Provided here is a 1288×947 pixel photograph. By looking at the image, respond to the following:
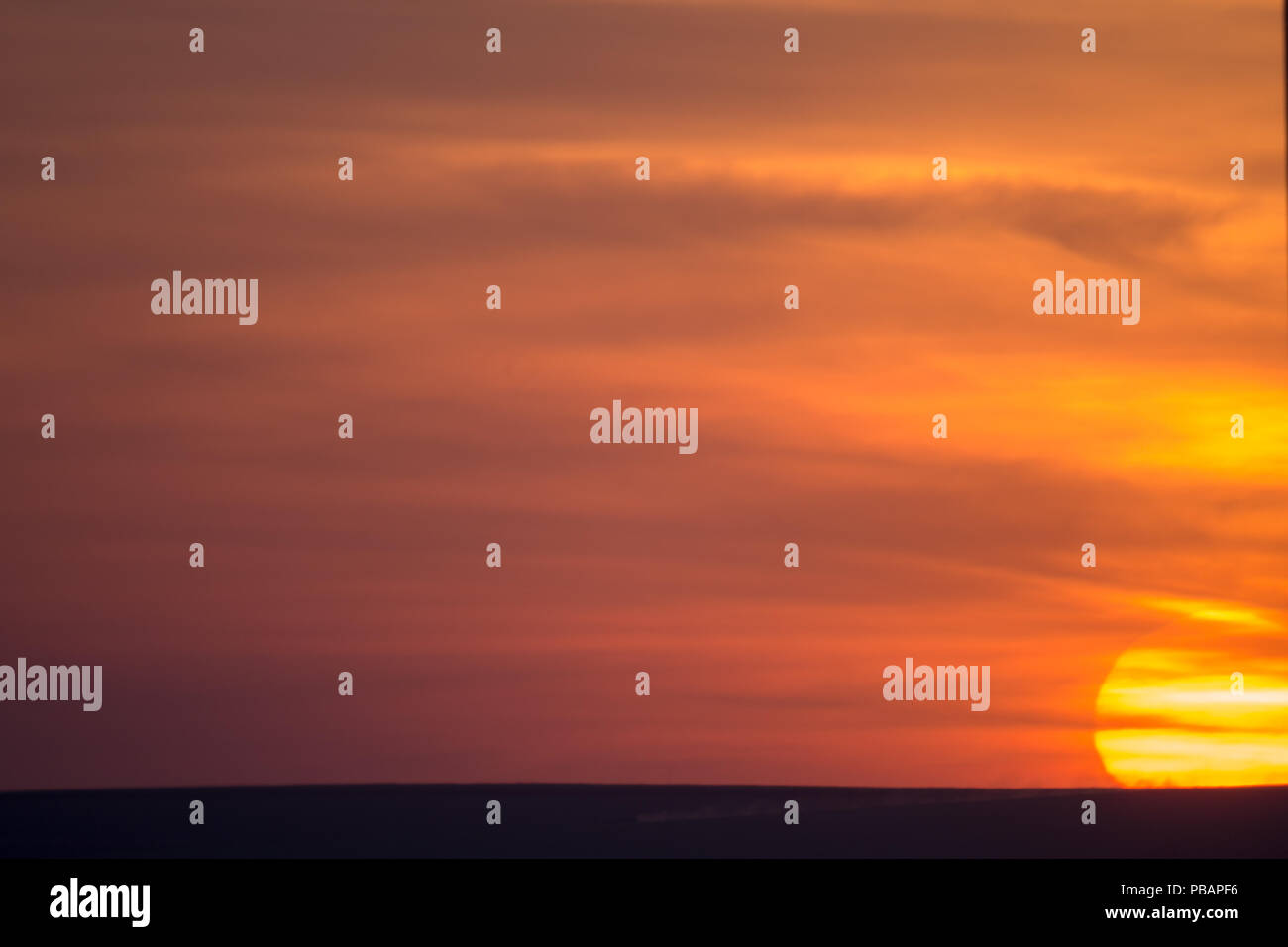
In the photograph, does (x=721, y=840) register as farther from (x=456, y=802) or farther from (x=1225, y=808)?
(x=1225, y=808)

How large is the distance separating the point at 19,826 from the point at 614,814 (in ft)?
68.8
